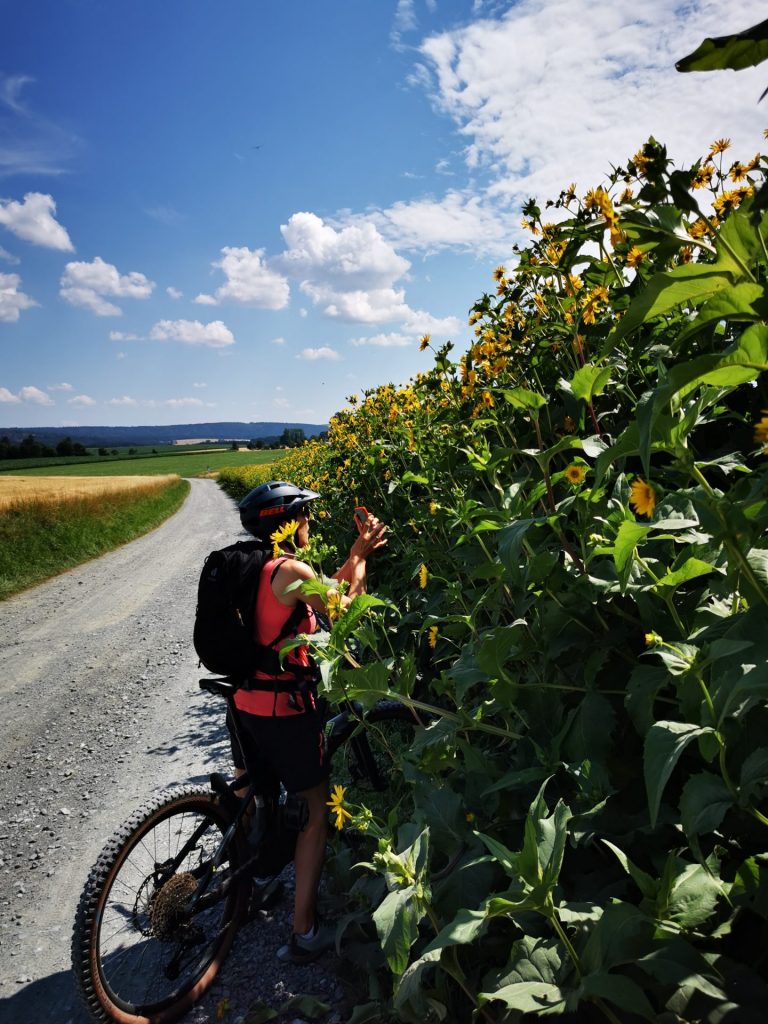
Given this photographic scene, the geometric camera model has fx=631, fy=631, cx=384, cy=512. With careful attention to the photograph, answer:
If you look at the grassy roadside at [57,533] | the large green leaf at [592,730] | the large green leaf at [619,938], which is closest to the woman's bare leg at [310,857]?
the large green leaf at [592,730]

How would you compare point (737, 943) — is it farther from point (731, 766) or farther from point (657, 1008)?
point (731, 766)

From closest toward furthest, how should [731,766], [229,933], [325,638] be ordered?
[731,766] < [325,638] < [229,933]

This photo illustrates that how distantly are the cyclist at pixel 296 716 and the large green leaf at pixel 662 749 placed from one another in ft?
5.90

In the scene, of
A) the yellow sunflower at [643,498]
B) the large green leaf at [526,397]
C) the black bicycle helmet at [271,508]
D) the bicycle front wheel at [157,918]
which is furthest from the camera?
the black bicycle helmet at [271,508]

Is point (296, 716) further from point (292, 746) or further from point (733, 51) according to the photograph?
point (733, 51)

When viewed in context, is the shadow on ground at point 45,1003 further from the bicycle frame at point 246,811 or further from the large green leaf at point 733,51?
the large green leaf at point 733,51

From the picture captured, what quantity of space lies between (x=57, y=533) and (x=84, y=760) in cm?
1274

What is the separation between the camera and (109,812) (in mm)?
4395

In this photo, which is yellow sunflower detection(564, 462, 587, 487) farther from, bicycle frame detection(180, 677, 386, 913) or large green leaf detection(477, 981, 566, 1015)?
bicycle frame detection(180, 677, 386, 913)

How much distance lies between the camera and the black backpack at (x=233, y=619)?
281cm

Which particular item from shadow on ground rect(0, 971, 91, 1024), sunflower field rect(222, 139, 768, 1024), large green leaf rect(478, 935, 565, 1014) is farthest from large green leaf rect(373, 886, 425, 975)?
shadow on ground rect(0, 971, 91, 1024)

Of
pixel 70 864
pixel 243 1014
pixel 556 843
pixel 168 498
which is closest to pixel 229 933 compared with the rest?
pixel 243 1014

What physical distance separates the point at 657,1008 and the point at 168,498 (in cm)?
3273

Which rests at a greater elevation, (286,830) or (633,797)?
(633,797)
